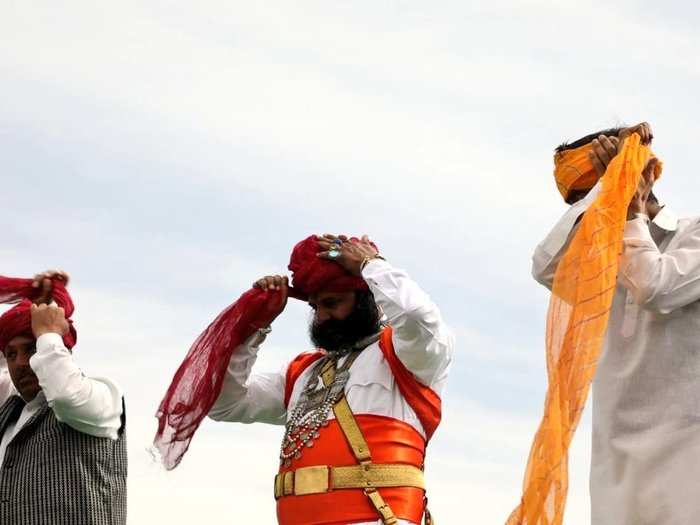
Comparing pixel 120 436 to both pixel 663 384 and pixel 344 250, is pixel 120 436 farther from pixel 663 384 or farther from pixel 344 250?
pixel 663 384

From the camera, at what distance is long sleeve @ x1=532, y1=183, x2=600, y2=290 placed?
6.03 meters

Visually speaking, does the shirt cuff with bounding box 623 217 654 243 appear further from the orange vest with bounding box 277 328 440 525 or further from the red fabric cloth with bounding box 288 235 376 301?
the red fabric cloth with bounding box 288 235 376 301

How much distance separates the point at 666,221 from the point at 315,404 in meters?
1.93

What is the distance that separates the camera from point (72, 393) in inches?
267

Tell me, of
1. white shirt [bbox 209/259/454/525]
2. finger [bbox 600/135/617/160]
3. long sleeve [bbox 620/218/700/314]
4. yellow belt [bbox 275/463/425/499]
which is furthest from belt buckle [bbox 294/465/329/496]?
finger [bbox 600/135/617/160]

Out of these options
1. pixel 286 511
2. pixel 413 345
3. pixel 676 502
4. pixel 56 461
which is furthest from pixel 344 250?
pixel 676 502

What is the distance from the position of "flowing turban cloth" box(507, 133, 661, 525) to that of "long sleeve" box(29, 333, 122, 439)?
2.37m

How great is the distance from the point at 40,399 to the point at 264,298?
1.27 meters

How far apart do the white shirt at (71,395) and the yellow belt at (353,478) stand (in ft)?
3.46

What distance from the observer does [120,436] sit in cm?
713

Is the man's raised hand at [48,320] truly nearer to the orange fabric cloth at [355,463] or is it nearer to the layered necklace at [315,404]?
the layered necklace at [315,404]

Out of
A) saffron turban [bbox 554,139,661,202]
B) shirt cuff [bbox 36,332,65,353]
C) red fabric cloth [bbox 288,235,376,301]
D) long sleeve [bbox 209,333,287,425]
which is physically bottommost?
long sleeve [bbox 209,333,287,425]

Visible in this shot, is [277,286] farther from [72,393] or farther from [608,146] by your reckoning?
[608,146]

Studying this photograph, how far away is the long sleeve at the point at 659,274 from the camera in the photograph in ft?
18.6
